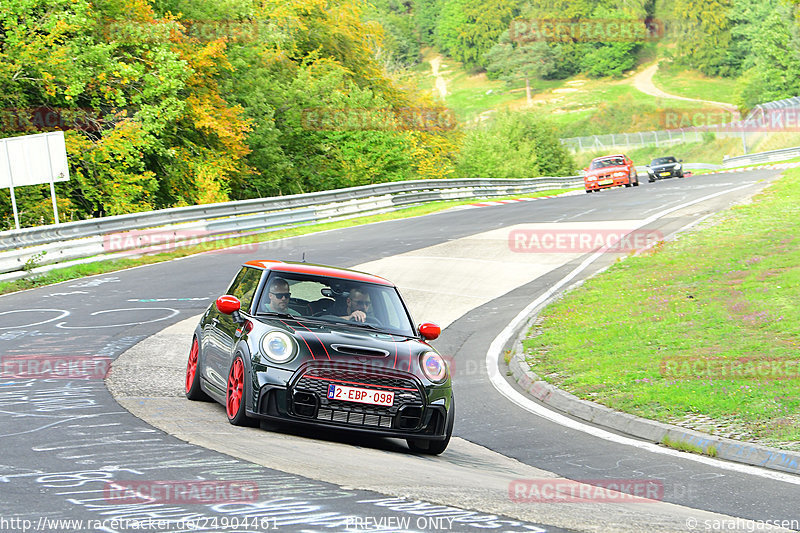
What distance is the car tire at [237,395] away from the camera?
7.88 metres

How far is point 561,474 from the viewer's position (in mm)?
7633

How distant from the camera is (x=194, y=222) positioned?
2598 cm

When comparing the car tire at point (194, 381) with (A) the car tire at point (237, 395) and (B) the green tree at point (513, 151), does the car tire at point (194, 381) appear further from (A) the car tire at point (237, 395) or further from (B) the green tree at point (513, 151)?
(B) the green tree at point (513, 151)

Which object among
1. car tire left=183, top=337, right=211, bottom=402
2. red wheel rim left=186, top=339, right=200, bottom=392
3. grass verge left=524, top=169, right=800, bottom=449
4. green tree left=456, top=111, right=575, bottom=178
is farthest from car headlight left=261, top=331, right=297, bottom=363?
green tree left=456, top=111, right=575, bottom=178

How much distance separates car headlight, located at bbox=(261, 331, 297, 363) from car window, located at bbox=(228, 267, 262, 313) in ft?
2.91

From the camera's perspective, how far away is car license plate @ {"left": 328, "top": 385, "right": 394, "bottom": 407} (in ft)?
25.1

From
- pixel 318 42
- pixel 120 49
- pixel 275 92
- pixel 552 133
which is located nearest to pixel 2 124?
pixel 120 49

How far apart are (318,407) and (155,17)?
98.3 ft

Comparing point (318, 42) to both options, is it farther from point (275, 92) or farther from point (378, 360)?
point (378, 360)

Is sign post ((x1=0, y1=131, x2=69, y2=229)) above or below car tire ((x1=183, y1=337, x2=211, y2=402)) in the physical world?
above

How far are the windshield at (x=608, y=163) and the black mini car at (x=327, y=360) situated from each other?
38332 mm

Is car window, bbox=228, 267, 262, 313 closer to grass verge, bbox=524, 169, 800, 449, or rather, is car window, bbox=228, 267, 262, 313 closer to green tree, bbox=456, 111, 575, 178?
grass verge, bbox=524, 169, 800, 449

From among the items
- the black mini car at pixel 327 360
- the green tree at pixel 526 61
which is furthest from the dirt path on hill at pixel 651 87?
the black mini car at pixel 327 360

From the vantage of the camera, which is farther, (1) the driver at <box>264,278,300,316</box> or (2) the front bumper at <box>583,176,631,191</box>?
(2) the front bumper at <box>583,176,631,191</box>
